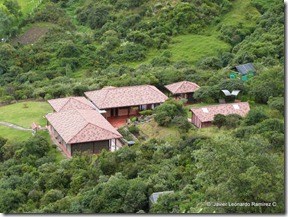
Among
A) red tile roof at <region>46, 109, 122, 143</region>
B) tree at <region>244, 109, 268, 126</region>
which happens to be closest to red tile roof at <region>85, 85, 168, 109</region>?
red tile roof at <region>46, 109, 122, 143</region>

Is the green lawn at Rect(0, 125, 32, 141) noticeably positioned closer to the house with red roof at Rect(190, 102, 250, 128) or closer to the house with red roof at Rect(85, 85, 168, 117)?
the house with red roof at Rect(85, 85, 168, 117)

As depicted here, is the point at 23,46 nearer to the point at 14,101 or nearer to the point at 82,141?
the point at 14,101

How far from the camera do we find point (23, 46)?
63406 mm

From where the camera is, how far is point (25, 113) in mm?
42969

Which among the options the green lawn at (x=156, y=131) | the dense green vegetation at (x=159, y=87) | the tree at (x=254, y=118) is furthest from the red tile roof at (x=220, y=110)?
the tree at (x=254, y=118)

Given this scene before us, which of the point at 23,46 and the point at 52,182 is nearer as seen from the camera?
the point at 52,182

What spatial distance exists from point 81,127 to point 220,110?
9120 millimetres

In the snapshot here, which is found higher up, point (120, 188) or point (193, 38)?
point (193, 38)

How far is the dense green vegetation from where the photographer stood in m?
21.5

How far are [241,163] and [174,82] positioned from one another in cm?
A: 2729

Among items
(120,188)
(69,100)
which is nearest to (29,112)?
(69,100)

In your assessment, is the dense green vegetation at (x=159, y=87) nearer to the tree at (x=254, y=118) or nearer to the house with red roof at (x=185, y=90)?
the tree at (x=254, y=118)

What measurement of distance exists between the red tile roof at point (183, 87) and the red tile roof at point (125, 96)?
1.74m

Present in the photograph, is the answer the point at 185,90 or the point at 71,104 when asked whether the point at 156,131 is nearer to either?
the point at 71,104
